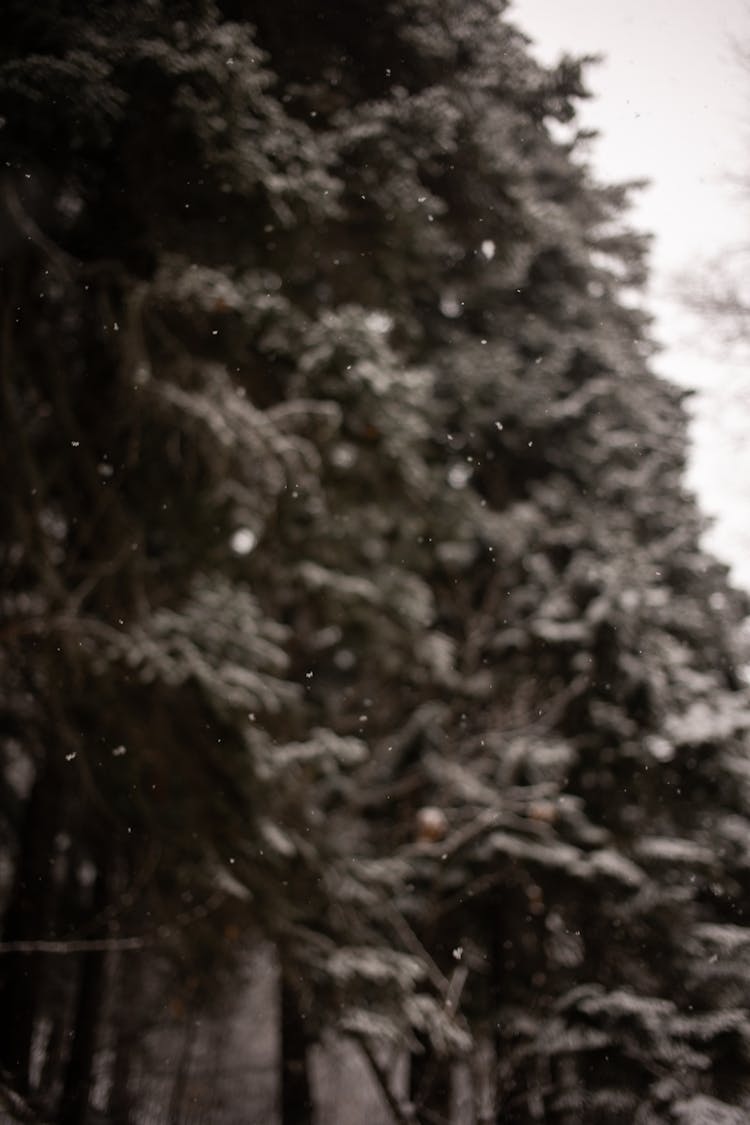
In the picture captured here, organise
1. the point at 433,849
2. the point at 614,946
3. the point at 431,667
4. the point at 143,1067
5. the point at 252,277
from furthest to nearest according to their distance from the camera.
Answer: the point at 143,1067 → the point at 431,667 → the point at 433,849 → the point at 614,946 → the point at 252,277

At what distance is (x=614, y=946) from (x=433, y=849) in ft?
3.50

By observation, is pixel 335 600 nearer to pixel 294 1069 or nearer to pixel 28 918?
pixel 28 918

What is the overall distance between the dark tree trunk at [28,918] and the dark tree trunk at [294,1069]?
1334 millimetres

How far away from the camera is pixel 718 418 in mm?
5348

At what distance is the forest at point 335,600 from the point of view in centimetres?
311

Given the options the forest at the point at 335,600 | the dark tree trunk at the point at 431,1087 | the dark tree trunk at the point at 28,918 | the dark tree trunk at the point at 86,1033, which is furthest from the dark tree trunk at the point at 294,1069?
the dark tree trunk at the point at 28,918

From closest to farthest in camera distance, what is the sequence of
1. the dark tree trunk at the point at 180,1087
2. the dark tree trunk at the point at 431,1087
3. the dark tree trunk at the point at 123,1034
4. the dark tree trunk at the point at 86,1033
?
the dark tree trunk at the point at 431,1087 < the dark tree trunk at the point at 86,1033 < the dark tree trunk at the point at 123,1034 < the dark tree trunk at the point at 180,1087

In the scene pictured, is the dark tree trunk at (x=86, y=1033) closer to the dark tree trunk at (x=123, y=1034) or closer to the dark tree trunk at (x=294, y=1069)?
the dark tree trunk at (x=123, y=1034)

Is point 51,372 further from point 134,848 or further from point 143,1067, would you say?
point 143,1067

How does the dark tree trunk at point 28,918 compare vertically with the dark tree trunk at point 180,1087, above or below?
above

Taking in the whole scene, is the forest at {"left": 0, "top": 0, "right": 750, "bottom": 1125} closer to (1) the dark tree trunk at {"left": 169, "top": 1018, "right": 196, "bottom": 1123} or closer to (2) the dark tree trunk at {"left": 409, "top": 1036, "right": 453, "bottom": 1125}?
(2) the dark tree trunk at {"left": 409, "top": 1036, "right": 453, "bottom": 1125}

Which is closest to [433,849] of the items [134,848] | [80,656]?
[134,848]

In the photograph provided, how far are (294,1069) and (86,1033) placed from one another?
4.97 feet

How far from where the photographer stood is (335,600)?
400cm
